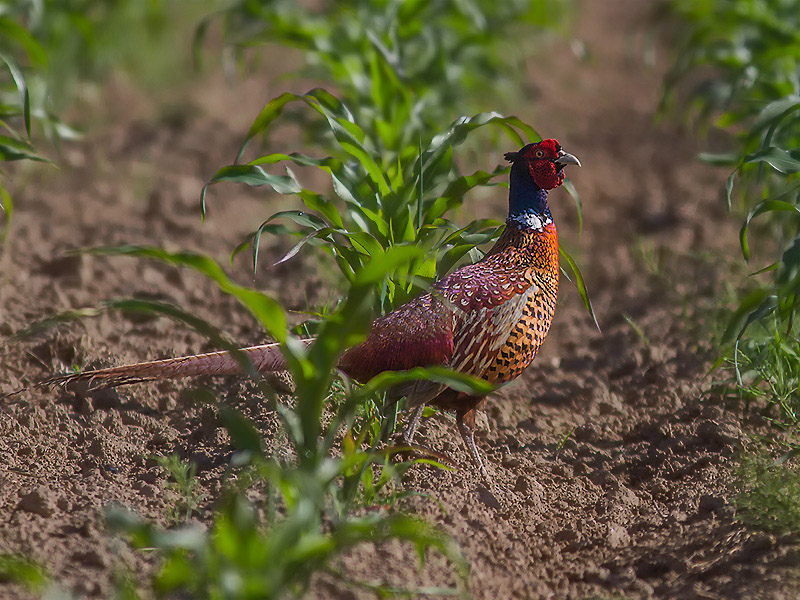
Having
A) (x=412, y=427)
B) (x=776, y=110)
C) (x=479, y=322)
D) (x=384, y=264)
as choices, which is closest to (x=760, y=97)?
(x=776, y=110)

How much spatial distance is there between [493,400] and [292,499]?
4.71ft

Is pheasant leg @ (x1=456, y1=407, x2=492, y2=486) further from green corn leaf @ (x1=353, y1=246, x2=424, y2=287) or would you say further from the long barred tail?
green corn leaf @ (x1=353, y1=246, x2=424, y2=287)

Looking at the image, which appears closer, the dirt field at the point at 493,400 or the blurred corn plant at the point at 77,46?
the dirt field at the point at 493,400

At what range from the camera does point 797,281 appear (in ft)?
8.44

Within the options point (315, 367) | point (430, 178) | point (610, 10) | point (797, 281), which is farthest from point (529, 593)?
point (610, 10)

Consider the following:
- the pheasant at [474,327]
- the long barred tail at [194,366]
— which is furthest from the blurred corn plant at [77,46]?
the pheasant at [474,327]

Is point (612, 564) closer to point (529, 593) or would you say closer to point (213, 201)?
point (529, 593)

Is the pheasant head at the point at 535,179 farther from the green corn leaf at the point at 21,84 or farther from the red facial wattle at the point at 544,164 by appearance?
the green corn leaf at the point at 21,84

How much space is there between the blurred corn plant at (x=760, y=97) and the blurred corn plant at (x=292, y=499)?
116 centimetres

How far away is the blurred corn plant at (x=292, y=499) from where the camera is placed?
76.0 inches

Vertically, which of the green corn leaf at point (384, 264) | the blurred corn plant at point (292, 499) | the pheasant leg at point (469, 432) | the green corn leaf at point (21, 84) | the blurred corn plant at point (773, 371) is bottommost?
the blurred corn plant at point (292, 499)

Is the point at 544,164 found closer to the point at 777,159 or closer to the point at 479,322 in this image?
Result: the point at 479,322

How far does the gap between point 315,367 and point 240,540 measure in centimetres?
51

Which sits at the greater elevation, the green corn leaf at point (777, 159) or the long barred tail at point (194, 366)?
the green corn leaf at point (777, 159)
